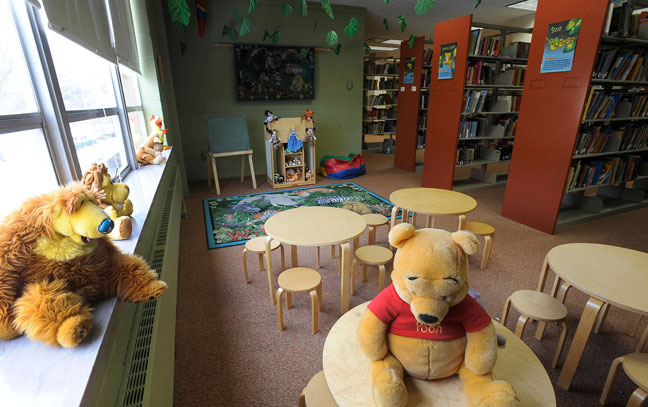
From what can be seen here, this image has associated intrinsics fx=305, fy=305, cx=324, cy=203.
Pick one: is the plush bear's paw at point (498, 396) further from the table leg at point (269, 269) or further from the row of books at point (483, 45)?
the row of books at point (483, 45)

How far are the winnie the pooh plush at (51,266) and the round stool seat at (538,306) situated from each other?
178 centimetres

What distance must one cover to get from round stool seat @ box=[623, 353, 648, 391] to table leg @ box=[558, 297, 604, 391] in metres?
0.15

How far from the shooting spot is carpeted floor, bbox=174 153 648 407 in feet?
4.82

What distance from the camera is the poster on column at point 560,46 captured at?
8.65ft

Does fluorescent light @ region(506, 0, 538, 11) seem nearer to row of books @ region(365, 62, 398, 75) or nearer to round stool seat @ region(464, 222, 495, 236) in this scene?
row of books @ region(365, 62, 398, 75)

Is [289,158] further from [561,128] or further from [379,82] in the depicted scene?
[379,82]

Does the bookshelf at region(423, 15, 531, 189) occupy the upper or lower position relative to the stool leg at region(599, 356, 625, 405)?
upper

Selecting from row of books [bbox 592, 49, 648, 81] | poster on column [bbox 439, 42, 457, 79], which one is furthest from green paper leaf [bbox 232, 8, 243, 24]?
row of books [bbox 592, 49, 648, 81]

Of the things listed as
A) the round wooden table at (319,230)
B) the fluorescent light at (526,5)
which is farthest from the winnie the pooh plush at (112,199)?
the fluorescent light at (526,5)

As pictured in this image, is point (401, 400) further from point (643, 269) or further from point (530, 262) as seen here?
point (530, 262)

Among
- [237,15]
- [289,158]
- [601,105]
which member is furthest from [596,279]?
[237,15]

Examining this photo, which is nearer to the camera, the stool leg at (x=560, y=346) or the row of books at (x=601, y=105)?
the stool leg at (x=560, y=346)

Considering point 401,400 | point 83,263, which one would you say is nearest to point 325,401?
point 401,400

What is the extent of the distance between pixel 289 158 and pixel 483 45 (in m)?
3.10
